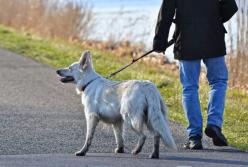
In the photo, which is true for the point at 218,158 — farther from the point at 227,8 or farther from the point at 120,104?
the point at 227,8

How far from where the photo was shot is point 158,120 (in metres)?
9.10

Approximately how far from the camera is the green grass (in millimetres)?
11922

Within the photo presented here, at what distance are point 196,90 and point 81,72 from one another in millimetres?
1300

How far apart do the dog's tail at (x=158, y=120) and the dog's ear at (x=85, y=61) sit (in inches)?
36.1

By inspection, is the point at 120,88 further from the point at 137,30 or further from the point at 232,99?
the point at 137,30

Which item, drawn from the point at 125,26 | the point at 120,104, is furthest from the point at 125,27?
the point at 120,104

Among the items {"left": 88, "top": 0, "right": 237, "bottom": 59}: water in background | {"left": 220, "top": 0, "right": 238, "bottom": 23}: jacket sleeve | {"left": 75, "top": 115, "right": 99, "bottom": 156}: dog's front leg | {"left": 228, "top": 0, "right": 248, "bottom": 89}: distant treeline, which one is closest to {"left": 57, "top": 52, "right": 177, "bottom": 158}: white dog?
{"left": 75, "top": 115, "right": 99, "bottom": 156}: dog's front leg

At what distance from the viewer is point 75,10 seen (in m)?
23.2

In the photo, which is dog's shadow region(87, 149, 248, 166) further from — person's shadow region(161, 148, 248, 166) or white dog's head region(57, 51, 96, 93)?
white dog's head region(57, 51, 96, 93)

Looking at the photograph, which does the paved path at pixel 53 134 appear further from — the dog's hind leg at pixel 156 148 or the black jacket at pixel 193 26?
the black jacket at pixel 193 26

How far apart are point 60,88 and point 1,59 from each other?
172 inches

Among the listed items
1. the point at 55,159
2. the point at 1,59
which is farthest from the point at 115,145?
the point at 1,59

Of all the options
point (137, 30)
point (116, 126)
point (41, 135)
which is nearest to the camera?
point (116, 126)

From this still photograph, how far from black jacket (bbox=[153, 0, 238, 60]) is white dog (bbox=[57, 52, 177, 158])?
0.80 metres
